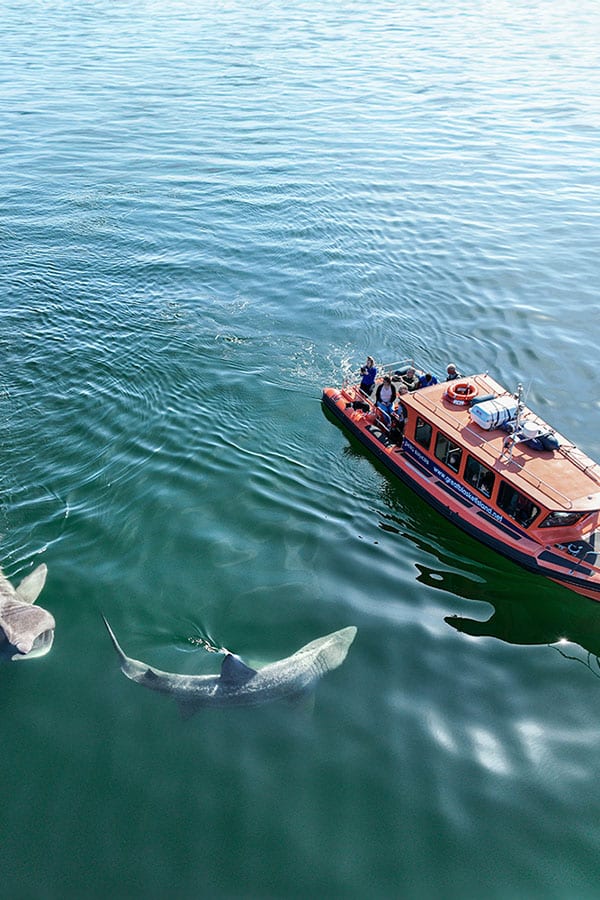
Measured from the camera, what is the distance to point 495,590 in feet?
55.0

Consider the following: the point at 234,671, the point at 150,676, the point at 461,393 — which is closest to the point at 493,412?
the point at 461,393

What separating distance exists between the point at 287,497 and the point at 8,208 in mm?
24854

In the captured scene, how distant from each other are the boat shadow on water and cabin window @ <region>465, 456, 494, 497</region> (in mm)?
1365

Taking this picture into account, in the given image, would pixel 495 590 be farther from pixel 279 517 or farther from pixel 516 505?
pixel 279 517

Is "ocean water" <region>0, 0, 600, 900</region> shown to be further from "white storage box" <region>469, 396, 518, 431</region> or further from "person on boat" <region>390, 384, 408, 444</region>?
"white storage box" <region>469, 396, 518, 431</region>

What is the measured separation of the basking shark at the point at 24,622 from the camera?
1438 centimetres

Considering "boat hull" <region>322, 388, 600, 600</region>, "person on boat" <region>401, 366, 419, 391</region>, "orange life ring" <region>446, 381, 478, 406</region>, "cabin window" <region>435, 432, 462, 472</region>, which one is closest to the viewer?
"boat hull" <region>322, 388, 600, 600</region>

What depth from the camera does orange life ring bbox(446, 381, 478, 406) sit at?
19.0 meters

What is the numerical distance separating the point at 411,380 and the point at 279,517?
21.4ft

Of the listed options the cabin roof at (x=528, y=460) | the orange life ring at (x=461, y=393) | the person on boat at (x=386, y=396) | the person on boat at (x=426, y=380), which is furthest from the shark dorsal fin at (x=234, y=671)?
the person on boat at (x=426, y=380)

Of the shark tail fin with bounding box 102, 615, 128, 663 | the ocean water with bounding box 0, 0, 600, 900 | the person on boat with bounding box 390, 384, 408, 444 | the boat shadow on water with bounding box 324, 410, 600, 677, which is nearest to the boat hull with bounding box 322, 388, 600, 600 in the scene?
the person on boat with bounding box 390, 384, 408, 444

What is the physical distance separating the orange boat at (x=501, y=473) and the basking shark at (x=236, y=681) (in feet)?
18.8

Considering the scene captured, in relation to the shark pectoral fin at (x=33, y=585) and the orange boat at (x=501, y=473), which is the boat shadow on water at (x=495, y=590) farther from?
the shark pectoral fin at (x=33, y=585)

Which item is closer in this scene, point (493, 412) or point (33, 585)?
point (33, 585)
